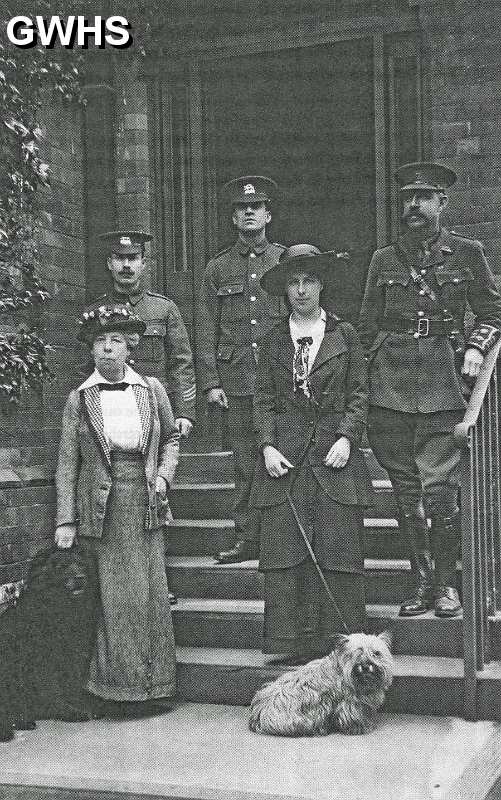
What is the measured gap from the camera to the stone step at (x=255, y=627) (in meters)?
4.71

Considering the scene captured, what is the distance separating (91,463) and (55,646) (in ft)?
2.73

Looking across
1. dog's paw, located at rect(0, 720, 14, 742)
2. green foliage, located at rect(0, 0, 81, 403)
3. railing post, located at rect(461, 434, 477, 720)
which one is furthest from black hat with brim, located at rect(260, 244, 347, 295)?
dog's paw, located at rect(0, 720, 14, 742)

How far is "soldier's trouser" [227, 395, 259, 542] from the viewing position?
18.1ft

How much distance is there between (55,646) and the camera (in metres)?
4.75

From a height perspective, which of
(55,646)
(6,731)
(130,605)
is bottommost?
(6,731)

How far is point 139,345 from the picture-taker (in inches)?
222

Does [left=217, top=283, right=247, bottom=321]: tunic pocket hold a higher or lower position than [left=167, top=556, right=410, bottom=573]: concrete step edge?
higher

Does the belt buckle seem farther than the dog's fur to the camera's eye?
Yes

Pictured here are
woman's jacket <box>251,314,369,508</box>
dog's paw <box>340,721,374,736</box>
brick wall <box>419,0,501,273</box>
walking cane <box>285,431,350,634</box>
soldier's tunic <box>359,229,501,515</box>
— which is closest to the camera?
dog's paw <box>340,721,374,736</box>

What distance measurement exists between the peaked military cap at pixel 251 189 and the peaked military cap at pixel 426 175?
849 millimetres

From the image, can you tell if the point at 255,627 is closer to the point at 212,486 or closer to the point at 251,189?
the point at 212,486

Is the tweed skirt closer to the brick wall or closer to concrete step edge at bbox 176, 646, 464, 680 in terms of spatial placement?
concrete step edge at bbox 176, 646, 464, 680

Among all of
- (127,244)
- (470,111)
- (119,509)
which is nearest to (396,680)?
(119,509)

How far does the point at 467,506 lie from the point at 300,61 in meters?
4.13
